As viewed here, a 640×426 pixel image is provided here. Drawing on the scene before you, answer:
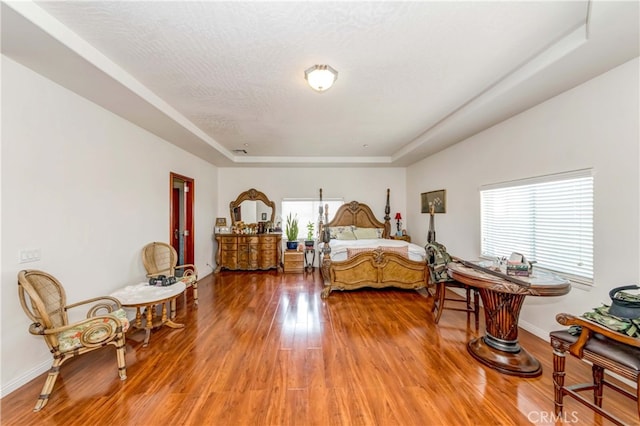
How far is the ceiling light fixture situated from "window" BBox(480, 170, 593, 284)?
2.63 m

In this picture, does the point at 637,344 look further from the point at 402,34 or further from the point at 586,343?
the point at 402,34

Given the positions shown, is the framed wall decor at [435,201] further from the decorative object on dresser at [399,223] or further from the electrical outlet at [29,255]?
the electrical outlet at [29,255]

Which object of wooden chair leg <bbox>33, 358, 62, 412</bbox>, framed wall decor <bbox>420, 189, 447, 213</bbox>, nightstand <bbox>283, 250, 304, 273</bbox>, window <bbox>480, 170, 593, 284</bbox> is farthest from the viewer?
nightstand <bbox>283, 250, 304, 273</bbox>

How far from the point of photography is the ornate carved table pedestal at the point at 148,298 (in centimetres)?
270

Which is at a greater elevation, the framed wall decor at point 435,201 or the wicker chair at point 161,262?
the framed wall decor at point 435,201

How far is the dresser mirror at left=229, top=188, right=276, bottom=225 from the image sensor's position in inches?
260

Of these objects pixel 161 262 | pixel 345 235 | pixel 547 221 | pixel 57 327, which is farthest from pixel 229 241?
pixel 547 221

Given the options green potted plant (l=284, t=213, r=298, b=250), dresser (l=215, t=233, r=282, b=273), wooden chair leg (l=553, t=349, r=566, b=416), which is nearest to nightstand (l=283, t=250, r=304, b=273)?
green potted plant (l=284, t=213, r=298, b=250)

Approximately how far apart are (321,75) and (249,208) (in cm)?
483

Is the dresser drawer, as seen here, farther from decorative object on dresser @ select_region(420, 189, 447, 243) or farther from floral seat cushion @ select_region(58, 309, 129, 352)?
decorative object on dresser @ select_region(420, 189, 447, 243)

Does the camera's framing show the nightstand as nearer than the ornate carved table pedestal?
No

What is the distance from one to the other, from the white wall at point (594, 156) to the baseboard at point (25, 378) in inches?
193

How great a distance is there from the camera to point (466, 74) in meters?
2.55

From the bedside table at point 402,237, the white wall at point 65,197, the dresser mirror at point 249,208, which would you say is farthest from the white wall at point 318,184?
the white wall at point 65,197
